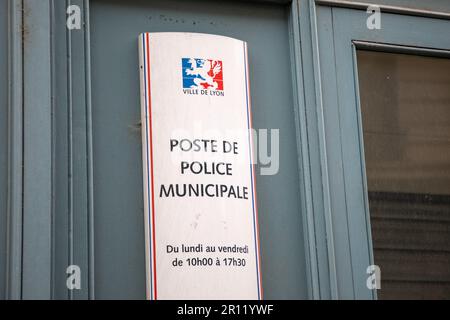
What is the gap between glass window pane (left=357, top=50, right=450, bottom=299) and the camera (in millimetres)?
3457

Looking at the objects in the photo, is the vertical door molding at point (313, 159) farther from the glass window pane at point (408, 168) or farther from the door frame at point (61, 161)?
the glass window pane at point (408, 168)

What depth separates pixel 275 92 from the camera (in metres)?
3.48

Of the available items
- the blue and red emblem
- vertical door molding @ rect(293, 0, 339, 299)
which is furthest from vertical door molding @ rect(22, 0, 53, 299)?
vertical door molding @ rect(293, 0, 339, 299)

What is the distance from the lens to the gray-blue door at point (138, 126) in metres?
3.16

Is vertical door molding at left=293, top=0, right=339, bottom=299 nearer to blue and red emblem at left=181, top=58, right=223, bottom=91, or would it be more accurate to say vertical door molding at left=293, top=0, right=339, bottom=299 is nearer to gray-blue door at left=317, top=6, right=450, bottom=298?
gray-blue door at left=317, top=6, right=450, bottom=298

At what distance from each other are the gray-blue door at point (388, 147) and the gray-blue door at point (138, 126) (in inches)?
5.8

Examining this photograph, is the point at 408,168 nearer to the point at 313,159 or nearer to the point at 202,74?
the point at 313,159

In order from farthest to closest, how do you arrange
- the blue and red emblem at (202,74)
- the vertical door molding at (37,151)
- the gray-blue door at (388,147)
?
the gray-blue door at (388,147), the blue and red emblem at (202,74), the vertical door molding at (37,151)

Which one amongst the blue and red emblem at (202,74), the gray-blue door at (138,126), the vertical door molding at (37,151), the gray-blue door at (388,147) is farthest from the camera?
the gray-blue door at (388,147)

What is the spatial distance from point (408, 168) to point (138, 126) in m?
1.01

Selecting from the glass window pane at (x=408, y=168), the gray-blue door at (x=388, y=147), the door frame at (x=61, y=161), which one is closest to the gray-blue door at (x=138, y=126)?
the door frame at (x=61, y=161)

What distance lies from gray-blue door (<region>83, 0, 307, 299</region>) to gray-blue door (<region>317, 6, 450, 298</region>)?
148 mm

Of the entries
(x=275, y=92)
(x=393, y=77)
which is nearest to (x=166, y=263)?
(x=275, y=92)

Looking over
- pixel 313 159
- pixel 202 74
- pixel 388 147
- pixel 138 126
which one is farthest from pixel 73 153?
pixel 388 147
